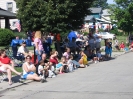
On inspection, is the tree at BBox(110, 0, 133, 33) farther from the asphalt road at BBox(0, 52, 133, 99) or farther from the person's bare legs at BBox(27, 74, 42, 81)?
the person's bare legs at BBox(27, 74, 42, 81)

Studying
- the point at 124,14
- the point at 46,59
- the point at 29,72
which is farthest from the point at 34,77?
the point at 124,14

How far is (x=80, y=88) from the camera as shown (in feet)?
40.4

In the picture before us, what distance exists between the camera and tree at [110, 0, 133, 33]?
36.7m

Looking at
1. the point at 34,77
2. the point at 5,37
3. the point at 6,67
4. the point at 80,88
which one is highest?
the point at 5,37

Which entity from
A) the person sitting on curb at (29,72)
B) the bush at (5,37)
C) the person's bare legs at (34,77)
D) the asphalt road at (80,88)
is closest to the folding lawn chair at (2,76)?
the person sitting on curb at (29,72)

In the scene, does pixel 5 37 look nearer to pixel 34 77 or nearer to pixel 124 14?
pixel 124 14

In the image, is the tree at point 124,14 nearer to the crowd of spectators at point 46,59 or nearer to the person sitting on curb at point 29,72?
the crowd of spectators at point 46,59

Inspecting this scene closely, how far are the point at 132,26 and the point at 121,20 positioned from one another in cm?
140

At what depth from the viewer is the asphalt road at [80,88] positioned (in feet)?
36.0

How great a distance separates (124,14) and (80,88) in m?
25.6

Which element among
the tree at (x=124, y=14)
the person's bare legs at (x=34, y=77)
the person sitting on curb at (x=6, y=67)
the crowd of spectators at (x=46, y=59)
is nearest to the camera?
the person sitting on curb at (x=6, y=67)

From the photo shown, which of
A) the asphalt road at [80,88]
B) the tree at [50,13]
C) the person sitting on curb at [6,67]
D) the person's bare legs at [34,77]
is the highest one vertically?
the tree at [50,13]

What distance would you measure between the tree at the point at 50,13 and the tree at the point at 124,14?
52.3 feet

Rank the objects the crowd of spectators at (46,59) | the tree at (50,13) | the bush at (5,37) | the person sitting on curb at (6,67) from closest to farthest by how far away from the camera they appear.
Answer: the person sitting on curb at (6,67) < the crowd of spectators at (46,59) < the tree at (50,13) < the bush at (5,37)
